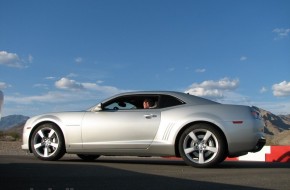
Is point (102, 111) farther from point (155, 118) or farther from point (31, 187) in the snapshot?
point (31, 187)

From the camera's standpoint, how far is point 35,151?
27.2 feet

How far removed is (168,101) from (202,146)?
3.67 ft

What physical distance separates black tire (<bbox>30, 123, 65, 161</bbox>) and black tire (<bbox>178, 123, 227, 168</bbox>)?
90.4 inches

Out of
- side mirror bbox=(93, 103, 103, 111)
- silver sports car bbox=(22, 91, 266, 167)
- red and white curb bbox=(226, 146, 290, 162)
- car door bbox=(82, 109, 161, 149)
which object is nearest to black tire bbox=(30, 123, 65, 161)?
silver sports car bbox=(22, 91, 266, 167)

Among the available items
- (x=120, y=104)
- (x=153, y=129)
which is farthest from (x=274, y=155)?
(x=153, y=129)

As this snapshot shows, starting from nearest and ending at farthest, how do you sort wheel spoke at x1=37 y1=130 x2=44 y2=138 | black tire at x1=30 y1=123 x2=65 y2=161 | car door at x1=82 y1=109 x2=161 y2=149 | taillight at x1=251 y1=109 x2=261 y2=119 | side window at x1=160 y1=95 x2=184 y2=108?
taillight at x1=251 y1=109 x2=261 y2=119 → car door at x1=82 y1=109 x2=161 y2=149 → side window at x1=160 y1=95 x2=184 y2=108 → black tire at x1=30 y1=123 x2=65 y2=161 → wheel spoke at x1=37 y1=130 x2=44 y2=138

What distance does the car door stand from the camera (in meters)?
7.52

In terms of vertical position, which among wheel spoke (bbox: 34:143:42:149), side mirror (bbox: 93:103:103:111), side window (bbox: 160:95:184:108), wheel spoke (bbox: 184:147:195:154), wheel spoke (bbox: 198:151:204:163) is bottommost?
wheel spoke (bbox: 198:151:204:163)

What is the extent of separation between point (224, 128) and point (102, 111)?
2.24 metres

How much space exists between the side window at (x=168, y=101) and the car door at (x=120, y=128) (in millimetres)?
201

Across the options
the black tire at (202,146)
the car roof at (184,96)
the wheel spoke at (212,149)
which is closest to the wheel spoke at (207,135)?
the black tire at (202,146)

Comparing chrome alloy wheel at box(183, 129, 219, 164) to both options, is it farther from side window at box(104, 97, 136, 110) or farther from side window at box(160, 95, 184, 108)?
side window at box(104, 97, 136, 110)

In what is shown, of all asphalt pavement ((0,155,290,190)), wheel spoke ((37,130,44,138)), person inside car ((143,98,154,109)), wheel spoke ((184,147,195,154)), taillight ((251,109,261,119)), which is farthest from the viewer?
wheel spoke ((37,130,44,138))

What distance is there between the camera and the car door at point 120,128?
24.7 feet
